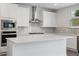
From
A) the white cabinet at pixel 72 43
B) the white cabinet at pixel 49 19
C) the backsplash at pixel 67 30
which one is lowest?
the white cabinet at pixel 72 43

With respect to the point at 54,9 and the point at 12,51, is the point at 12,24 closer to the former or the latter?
the point at 12,51

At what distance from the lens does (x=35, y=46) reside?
2266 millimetres

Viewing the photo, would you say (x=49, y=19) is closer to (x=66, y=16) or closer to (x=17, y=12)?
(x=66, y=16)

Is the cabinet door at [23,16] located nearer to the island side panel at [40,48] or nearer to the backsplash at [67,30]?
the backsplash at [67,30]

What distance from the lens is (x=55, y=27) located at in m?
4.84

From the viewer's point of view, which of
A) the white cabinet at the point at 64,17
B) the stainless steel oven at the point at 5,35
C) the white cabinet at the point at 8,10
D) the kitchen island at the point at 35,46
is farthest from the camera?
the white cabinet at the point at 64,17

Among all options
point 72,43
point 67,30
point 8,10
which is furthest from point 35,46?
point 67,30

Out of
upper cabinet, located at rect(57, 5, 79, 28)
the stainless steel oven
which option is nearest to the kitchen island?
the stainless steel oven

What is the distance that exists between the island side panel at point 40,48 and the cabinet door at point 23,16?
1692 millimetres

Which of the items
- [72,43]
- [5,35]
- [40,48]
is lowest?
[72,43]

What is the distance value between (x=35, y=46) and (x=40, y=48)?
6.0 inches

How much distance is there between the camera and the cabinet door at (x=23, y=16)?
378 cm

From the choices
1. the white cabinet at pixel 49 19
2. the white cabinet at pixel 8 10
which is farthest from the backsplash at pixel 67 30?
the white cabinet at pixel 8 10

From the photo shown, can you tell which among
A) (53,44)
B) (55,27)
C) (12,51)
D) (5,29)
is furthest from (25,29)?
(12,51)
